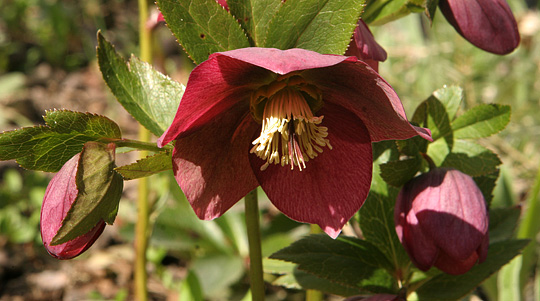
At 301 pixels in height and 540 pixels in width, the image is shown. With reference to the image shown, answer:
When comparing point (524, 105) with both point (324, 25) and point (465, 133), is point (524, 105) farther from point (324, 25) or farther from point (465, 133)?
point (324, 25)

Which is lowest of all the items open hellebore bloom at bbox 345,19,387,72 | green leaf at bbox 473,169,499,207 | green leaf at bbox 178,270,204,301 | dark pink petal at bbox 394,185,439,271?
green leaf at bbox 178,270,204,301

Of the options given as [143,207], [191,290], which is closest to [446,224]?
[191,290]

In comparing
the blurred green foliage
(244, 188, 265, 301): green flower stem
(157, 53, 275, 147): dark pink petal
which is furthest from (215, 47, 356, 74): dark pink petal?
the blurred green foliage

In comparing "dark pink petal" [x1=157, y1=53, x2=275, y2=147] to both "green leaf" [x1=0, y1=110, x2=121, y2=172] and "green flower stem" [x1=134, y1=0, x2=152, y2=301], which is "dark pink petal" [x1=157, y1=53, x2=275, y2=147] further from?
"green flower stem" [x1=134, y1=0, x2=152, y2=301]

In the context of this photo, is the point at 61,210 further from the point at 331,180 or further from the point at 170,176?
the point at 170,176

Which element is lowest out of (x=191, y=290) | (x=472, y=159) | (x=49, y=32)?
(x=191, y=290)

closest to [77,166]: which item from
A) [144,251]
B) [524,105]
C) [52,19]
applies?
[144,251]

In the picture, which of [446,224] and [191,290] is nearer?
[446,224]
